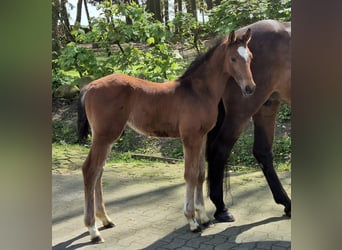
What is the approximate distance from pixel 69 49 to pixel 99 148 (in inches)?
54.6

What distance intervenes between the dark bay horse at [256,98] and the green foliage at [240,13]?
801 millimetres

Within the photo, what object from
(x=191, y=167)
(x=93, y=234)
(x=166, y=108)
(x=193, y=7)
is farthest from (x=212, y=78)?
(x=193, y=7)

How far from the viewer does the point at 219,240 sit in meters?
2.54

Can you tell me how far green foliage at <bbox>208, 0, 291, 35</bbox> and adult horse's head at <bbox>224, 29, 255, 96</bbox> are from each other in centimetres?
112

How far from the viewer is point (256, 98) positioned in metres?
2.74

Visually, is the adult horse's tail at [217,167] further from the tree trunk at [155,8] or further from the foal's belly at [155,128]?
the tree trunk at [155,8]

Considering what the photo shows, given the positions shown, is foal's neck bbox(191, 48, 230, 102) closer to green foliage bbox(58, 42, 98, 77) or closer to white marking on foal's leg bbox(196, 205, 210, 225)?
white marking on foal's leg bbox(196, 205, 210, 225)

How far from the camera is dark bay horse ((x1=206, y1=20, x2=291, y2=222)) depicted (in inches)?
108

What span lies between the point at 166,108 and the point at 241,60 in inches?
22.4

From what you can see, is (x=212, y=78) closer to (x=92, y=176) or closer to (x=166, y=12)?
(x=92, y=176)

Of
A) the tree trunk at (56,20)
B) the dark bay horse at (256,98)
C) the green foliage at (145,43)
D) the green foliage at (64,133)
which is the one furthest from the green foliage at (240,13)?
the green foliage at (64,133)

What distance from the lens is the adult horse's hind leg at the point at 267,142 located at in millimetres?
2975
